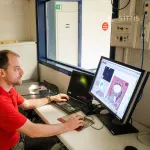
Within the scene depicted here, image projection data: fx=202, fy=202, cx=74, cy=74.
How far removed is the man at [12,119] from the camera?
123 centimetres

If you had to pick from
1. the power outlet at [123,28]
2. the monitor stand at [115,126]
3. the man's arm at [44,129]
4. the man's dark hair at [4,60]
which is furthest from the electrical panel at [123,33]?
the man's dark hair at [4,60]

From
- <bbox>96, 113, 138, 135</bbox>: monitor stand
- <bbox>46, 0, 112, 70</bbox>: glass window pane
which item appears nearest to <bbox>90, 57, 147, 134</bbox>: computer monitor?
<bbox>96, 113, 138, 135</bbox>: monitor stand

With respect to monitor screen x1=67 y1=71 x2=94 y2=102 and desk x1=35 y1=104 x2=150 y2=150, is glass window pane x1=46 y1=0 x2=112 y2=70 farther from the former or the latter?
desk x1=35 y1=104 x2=150 y2=150

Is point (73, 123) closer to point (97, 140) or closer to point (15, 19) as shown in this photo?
point (97, 140)

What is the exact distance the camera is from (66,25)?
131 inches

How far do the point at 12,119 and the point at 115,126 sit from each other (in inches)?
25.3

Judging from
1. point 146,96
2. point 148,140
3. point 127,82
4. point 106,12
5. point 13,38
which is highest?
point 106,12

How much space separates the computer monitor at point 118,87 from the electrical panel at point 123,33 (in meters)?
0.16

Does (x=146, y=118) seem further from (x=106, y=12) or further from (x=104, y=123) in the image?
(x=106, y=12)

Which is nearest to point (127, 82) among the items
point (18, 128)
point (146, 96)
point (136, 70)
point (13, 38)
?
point (136, 70)

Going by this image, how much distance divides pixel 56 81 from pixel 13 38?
3.33ft

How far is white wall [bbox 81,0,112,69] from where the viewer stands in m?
3.62

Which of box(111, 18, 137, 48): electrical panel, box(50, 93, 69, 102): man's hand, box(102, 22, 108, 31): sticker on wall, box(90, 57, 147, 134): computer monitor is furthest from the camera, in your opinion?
box(102, 22, 108, 31): sticker on wall

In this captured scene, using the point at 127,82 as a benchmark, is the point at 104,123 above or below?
below
